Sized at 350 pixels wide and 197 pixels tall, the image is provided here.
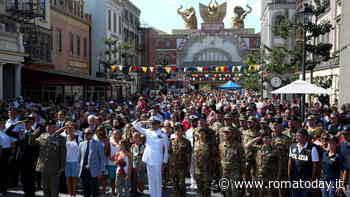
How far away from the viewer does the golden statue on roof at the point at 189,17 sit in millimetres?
91312

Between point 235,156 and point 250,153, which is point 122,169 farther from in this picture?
point 250,153

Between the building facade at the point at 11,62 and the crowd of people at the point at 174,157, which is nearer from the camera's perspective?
the crowd of people at the point at 174,157

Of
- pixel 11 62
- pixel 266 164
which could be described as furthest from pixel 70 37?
pixel 266 164

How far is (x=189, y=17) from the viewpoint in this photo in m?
91.3

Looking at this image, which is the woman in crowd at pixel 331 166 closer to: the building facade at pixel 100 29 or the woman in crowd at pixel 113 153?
the woman in crowd at pixel 113 153

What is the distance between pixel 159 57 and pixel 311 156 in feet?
267

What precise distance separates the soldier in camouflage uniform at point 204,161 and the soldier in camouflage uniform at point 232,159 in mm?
339

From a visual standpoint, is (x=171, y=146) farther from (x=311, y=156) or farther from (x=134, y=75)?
(x=134, y=75)

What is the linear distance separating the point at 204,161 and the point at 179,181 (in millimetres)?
804

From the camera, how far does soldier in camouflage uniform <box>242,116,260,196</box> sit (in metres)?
→ 8.46

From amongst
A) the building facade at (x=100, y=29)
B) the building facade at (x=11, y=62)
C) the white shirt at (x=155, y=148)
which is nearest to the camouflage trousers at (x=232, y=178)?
the white shirt at (x=155, y=148)

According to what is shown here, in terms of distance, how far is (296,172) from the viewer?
786 cm

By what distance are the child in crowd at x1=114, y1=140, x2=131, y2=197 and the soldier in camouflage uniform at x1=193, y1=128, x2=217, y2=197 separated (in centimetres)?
142

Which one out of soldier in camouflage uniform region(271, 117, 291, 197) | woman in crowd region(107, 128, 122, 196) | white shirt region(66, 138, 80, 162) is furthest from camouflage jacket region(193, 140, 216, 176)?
white shirt region(66, 138, 80, 162)
